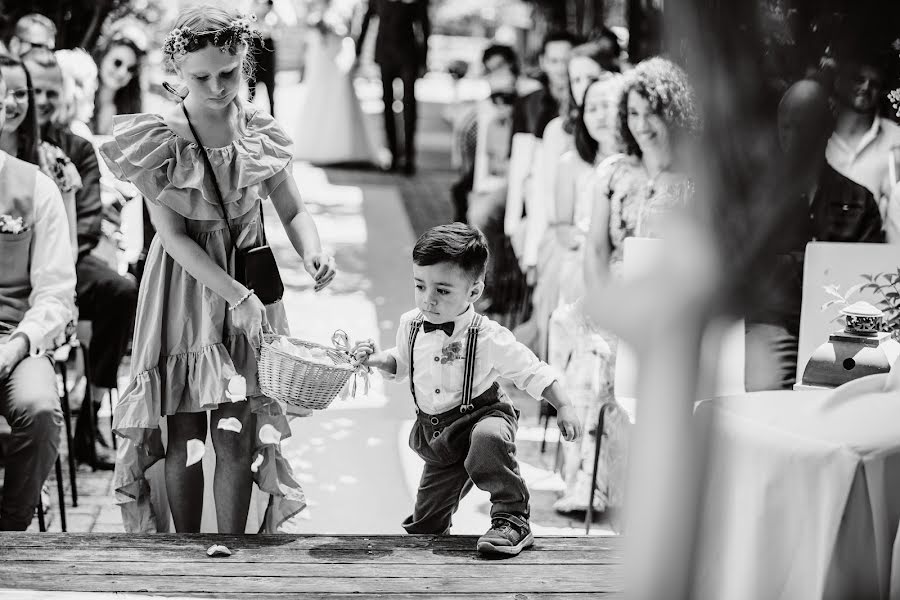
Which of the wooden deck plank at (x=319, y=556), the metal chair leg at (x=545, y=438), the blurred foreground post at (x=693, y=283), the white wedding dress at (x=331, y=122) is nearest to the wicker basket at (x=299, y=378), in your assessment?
the wooden deck plank at (x=319, y=556)

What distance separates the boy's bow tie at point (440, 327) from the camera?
3.38m

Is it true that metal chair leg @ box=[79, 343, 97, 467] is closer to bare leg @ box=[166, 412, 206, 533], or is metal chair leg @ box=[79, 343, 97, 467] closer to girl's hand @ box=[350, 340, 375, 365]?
bare leg @ box=[166, 412, 206, 533]

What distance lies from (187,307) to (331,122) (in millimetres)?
10673

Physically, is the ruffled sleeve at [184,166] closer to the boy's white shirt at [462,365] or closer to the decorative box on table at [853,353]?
the boy's white shirt at [462,365]

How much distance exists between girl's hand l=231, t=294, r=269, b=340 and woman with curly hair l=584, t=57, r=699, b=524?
68.3 inches

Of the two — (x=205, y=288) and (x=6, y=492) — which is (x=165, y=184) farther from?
Answer: (x=6, y=492)

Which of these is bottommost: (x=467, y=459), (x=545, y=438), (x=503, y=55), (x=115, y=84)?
(x=545, y=438)

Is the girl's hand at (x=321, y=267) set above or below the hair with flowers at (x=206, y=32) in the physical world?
below

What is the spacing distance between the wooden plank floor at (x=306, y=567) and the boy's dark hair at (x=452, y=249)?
0.78m

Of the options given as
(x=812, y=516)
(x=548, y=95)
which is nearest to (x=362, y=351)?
(x=812, y=516)

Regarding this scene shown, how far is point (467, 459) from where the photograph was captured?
3.33m

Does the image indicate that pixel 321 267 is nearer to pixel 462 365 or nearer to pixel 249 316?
pixel 249 316

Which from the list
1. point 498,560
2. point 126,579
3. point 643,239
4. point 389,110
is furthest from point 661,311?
point 389,110

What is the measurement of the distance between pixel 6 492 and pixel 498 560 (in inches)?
67.1
